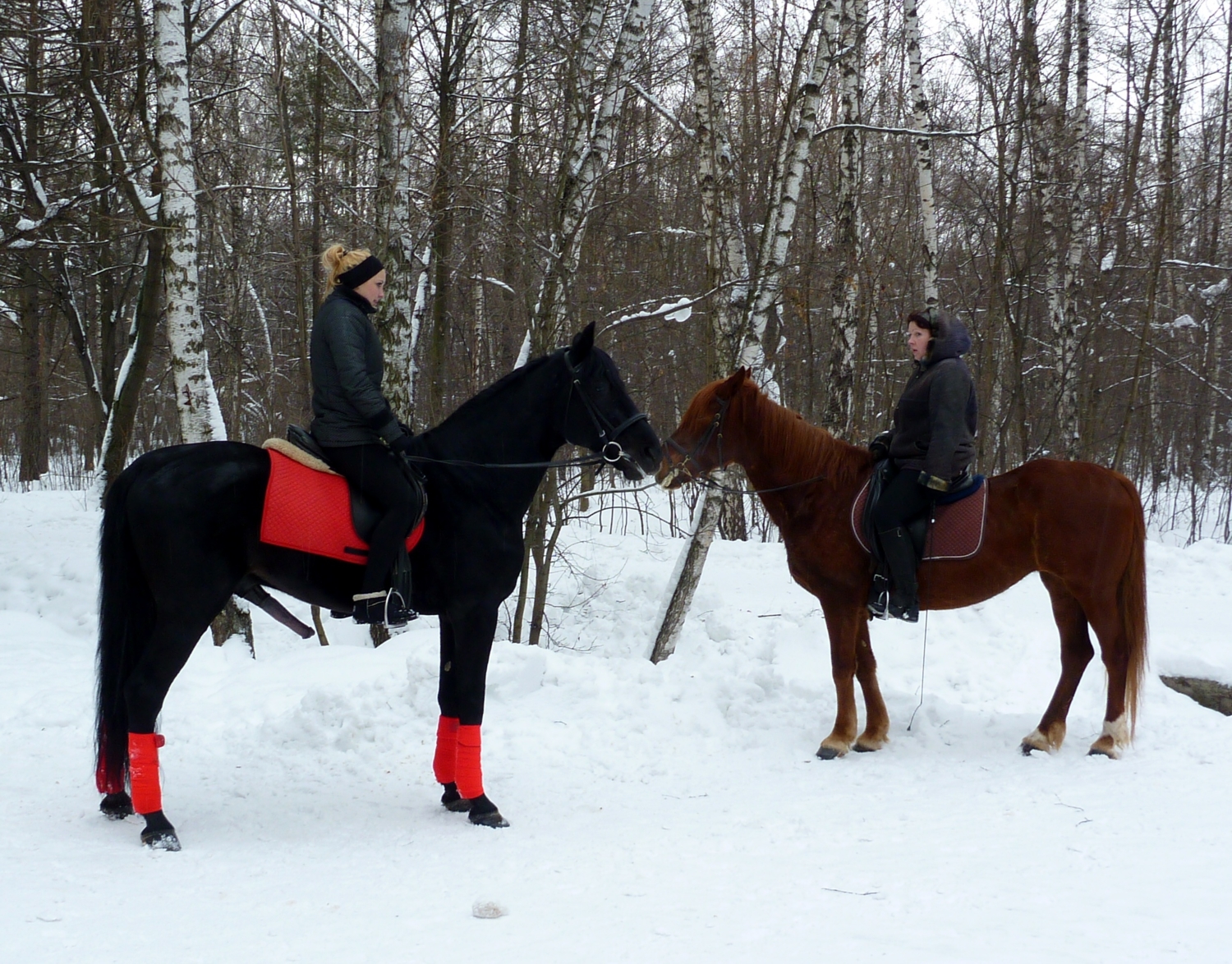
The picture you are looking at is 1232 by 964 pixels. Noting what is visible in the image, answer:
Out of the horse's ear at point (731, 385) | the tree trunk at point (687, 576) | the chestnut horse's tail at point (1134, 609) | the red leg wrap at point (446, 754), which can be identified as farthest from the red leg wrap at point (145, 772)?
the chestnut horse's tail at point (1134, 609)

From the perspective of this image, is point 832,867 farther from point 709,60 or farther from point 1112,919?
point 709,60

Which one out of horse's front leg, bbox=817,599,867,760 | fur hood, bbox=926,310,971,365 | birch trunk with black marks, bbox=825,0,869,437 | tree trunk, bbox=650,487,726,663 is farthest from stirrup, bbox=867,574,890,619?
birch trunk with black marks, bbox=825,0,869,437

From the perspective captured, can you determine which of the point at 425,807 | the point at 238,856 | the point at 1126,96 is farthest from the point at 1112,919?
the point at 1126,96

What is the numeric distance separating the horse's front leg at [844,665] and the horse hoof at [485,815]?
221 centimetres

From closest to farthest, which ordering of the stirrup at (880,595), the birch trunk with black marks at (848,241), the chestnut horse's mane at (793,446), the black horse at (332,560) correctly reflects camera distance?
the black horse at (332,560) → the stirrup at (880,595) → the chestnut horse's mane at (793,446) → the birch trunk with black marks at (848,241)

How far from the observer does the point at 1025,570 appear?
227 inches

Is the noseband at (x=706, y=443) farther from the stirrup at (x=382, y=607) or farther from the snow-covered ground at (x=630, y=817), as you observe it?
the stirrup at (x=382, y=607)

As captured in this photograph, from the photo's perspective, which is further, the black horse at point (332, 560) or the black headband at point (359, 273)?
the black headband at point (359, 273)

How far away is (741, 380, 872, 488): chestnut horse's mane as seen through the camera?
597 centimetres

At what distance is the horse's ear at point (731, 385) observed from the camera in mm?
5871

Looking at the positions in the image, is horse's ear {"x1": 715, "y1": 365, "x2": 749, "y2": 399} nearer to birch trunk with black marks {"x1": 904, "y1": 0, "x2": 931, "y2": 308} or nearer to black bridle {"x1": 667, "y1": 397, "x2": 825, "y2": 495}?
black bridle {"x1": 667, "y1": 397, "x2": 825, "y2": 495}

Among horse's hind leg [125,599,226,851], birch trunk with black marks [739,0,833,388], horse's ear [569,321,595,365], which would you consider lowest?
horse's hind leg [125,599,226,851]

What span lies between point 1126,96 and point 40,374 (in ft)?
60.2

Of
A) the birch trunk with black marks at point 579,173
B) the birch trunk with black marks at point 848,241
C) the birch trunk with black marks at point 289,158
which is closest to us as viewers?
the birch trunk with black marks at point 579,173
